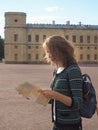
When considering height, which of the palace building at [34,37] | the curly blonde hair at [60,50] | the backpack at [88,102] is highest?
the curly blonde hair at [60,50]

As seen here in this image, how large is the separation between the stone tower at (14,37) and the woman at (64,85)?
9741cm

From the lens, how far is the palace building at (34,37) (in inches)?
4016

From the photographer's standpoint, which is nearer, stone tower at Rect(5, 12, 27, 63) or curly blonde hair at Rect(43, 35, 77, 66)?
curly blonde hair at Rect(43, 35, 77, 66)

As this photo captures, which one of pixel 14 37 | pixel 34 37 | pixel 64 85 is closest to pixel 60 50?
pixel 64 85

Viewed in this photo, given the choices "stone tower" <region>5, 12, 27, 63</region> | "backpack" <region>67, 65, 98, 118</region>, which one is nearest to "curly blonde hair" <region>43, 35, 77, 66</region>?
"backpack" <region>67, 65, 98, 118</region>

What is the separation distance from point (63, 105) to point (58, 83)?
0.72 ft

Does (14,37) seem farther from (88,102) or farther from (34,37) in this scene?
(88,102)

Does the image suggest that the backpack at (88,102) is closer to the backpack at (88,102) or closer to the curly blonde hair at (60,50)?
the backpack at (88,102)

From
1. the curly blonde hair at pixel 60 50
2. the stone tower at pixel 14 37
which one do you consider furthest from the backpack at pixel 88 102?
the stone tower at pixel 14 37

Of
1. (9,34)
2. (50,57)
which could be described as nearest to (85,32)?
(9,34)

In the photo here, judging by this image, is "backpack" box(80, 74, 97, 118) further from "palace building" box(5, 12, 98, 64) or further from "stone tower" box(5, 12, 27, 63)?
"stone tower" box(5, 12, 27, 63)

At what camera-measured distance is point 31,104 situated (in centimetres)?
1271

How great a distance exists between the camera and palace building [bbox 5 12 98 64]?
102 m

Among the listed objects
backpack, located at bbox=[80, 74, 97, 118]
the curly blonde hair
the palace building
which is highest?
the curly blonde hair
